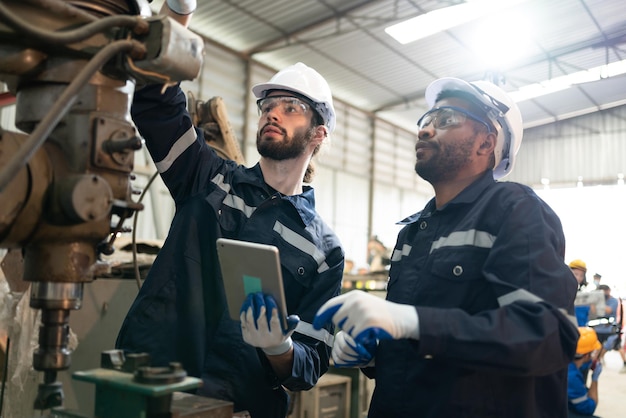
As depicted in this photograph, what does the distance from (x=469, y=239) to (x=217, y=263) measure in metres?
0.61

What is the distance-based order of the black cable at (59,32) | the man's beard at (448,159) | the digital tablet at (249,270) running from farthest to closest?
the man's beard at (448,159)
the digital tablet at (249,270)
the black cable at (59,32)

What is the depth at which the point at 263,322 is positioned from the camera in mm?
1027

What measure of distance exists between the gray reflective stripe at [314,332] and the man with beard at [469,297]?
0.25ft

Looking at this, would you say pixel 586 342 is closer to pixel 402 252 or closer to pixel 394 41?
pixel 402 252

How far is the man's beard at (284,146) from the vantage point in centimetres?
150

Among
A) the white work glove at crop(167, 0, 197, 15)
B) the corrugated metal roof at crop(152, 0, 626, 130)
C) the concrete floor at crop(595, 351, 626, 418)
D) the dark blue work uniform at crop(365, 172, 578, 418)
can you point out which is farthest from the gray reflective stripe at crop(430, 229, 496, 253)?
the corrugated metal roof at crop(152, 0, 626, 130)

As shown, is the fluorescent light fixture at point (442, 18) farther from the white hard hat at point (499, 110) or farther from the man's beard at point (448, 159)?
the man's beard at point (448, 159)

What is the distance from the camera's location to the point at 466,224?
1128 mm

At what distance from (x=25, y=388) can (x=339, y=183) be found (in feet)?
24.9

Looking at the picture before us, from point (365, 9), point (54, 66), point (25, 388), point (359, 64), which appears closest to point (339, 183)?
point (359, 64)

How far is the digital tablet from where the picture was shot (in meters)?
0.88

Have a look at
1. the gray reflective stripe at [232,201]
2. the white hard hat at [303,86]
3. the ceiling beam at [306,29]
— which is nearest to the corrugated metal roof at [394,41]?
the ceiling beam at [306,29]

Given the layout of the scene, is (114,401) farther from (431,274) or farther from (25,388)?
(25,388)

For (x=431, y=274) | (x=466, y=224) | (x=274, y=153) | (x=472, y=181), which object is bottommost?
(x=431, y=274)
